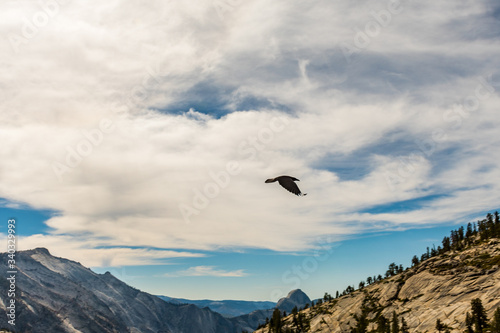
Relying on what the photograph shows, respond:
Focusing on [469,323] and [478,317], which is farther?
[469,323]

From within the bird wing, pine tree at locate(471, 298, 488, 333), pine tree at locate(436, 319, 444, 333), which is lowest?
pine tree at locate(436, 319, 444, 333)

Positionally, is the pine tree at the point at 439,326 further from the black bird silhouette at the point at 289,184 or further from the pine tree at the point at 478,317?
the black bird silhouette at the point at 289,184

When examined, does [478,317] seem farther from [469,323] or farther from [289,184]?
[289,184]

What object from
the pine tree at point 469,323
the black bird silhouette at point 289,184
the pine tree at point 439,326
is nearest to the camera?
the black bird silhouette at point 289,184

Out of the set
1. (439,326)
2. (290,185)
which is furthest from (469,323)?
(290,185)

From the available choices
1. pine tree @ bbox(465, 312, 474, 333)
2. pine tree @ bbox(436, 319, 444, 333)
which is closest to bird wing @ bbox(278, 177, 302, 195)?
pine tree @ bbox(465, 312, 474, 333)

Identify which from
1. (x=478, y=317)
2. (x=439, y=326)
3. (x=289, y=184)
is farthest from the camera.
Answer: (x=439, y=326)

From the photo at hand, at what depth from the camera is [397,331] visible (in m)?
200

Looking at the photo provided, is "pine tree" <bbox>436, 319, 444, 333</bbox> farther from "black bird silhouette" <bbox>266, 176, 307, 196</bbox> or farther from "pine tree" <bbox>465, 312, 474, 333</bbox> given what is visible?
"black bird silhouette" <bbox>266, 176, 307, 196</bbox>

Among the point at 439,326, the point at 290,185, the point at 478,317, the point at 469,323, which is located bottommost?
the point at 439,326

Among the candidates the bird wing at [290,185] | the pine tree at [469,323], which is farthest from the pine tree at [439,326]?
the bird wing at [290,185]

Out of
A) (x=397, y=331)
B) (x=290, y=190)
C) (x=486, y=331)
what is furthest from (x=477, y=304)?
(x=290, y=190)

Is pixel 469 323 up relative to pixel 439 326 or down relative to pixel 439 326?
up

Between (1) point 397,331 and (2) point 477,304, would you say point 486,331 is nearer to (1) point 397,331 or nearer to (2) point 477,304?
(2) point 477,304
